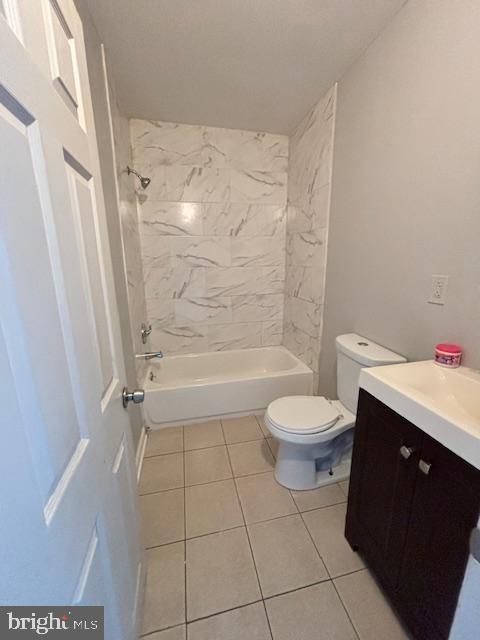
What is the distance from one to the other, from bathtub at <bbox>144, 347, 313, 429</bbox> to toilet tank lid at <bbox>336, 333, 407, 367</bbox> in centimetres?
77

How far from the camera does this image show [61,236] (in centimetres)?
51

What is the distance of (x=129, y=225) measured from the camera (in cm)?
193

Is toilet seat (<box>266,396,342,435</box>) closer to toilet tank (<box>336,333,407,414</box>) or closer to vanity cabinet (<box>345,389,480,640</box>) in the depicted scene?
toilet tank (<box>336,333,407,414</box>)

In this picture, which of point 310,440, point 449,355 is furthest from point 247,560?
point 449,355

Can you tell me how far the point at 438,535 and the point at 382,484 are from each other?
0.77 ft

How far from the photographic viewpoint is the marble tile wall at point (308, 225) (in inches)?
74.8

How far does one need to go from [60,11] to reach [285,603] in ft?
6.32

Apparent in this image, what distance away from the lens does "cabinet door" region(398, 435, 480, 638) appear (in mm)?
693

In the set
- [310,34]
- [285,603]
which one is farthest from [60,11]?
[285,603]

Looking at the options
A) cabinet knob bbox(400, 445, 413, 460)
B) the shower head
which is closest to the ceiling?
the shower head

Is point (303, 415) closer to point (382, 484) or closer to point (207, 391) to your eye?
point (382, 484)

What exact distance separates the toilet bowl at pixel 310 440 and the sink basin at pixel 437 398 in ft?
1.68

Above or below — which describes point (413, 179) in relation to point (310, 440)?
above

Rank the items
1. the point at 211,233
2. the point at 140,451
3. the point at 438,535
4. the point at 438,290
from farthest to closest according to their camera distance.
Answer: the point at 211,233 → the point at 140,451 → the point at 438,290 → the point at 438,535
